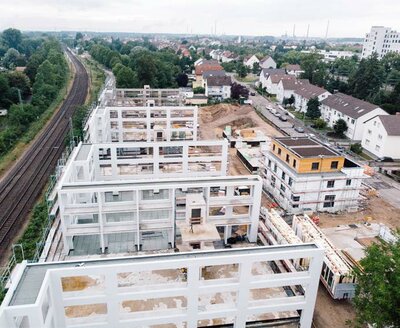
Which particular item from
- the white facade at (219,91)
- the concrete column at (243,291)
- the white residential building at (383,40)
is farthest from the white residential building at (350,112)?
the white residential building at (383,40)

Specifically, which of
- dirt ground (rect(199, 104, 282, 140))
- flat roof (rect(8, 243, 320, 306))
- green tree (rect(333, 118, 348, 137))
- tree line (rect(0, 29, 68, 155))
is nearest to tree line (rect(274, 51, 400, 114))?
green tree (rect(333, 118, 348, 137))

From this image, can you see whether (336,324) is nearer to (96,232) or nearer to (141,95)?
(96,232)

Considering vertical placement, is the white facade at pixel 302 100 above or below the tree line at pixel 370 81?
below

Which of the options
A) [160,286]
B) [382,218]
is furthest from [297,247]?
[382,218]

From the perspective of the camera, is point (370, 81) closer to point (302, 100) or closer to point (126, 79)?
point (302, 100)

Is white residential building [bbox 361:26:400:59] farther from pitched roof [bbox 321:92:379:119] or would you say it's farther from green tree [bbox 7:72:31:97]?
green tree [bbox 7:72:31:97]

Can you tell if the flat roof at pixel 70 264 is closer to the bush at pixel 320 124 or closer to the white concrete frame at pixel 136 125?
the white concrete frame at pixel 136 125

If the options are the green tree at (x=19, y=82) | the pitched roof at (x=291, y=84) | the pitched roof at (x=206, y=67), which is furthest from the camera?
the pitched roof at (x=206, y=67)
